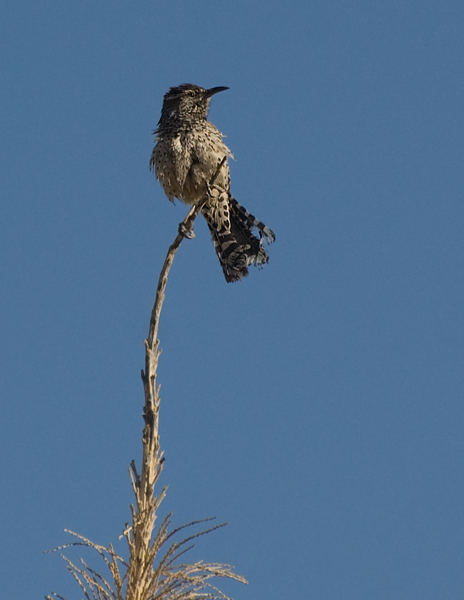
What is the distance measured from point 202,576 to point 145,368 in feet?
2.38

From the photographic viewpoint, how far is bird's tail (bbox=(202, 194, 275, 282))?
6617 mm

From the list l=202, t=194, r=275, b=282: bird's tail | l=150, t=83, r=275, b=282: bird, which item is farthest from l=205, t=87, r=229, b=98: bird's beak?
l=202, t=194, r=275, b=282: bird's tail

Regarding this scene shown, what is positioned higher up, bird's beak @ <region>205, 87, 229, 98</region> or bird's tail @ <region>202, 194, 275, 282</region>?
bird's beak @ <region>205, 87, 229, 98</region>

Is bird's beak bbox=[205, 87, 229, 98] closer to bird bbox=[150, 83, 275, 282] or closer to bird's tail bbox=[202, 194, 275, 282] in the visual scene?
bird bbox=[150, 83, 275, 282]

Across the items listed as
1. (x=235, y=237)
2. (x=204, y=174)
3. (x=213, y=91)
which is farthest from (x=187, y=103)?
(x=235, y=237)

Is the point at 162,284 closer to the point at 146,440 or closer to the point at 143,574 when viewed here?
the point at 146,440

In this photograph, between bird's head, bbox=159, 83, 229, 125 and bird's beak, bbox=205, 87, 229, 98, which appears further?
bird's beak, bbox=205, 87, 229, 98

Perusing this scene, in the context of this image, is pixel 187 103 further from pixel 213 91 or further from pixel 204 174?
pixel 204 174

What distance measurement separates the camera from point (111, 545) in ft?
7.63

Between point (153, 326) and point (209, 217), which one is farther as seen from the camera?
point (209, 217)

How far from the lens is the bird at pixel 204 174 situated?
22.1 ft

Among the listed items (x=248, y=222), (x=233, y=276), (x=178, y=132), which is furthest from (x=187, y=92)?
(x=233, y=276)

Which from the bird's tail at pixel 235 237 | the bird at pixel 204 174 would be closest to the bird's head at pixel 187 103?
the bird at pixel 204 174

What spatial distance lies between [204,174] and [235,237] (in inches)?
25.2
